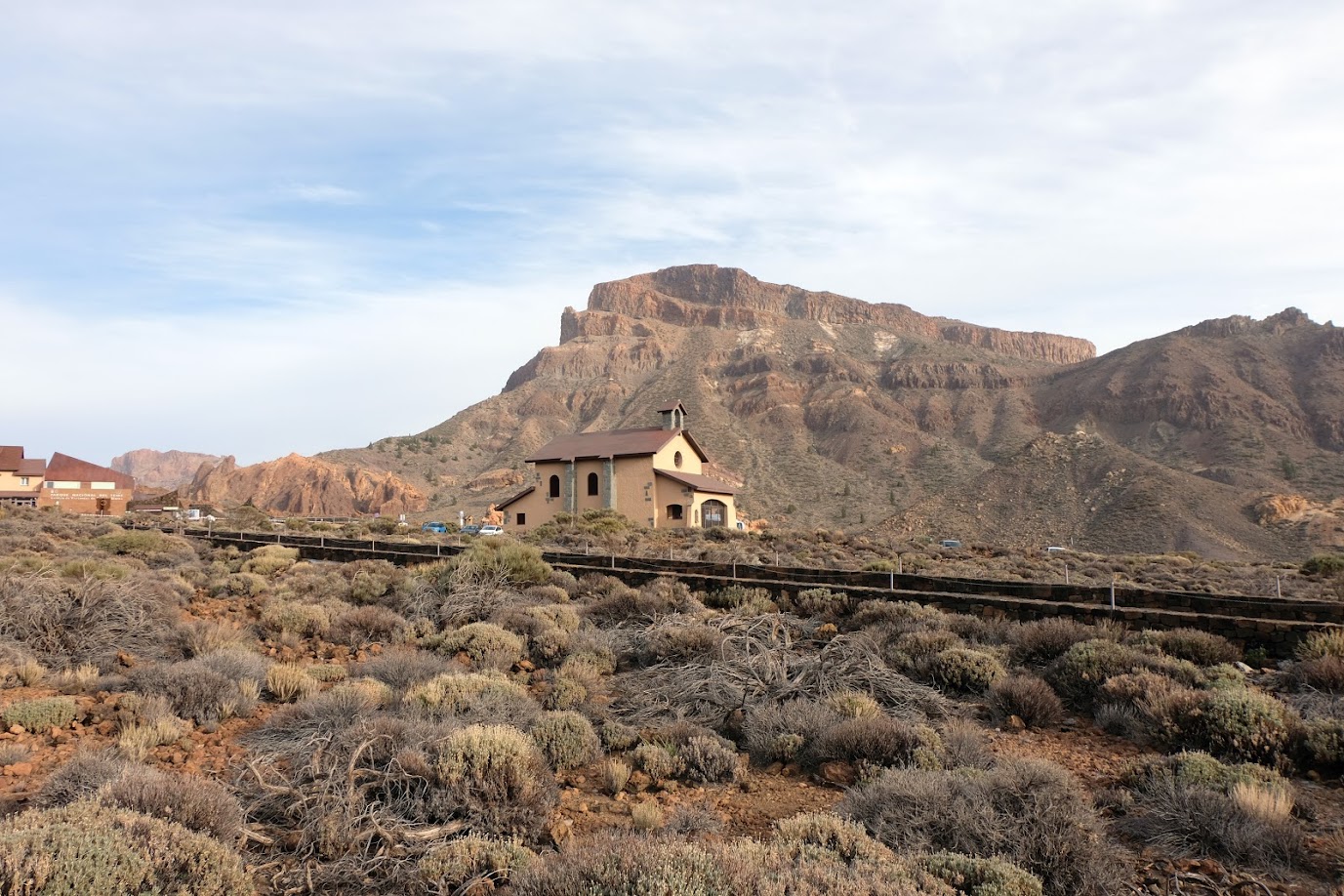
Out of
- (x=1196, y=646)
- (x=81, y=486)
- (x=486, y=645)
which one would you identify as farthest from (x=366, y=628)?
(x=81, y=486)

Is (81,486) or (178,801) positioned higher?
(81,486)

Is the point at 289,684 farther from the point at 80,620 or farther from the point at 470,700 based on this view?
→ the point at 80,620

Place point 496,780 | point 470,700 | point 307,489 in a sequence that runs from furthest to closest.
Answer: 1. point 307,489
2. point 470,700
3. point 496,780

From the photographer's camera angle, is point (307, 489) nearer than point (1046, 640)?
No

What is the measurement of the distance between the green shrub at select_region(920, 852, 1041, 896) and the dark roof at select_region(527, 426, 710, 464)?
114 feet

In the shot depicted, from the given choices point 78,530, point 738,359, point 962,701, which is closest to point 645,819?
point 962,701

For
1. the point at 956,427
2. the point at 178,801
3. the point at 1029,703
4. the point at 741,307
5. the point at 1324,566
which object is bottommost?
the point at 1324,566

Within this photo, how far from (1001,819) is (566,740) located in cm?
369

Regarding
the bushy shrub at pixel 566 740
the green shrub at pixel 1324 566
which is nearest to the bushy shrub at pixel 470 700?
the bushy shrub at pixel 566 740

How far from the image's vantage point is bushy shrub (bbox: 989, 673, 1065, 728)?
25.7 ft

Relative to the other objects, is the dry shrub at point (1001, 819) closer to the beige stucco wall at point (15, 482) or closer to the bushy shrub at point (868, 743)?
the bushy shrub at point (868, 743)

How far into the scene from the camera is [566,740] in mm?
6809

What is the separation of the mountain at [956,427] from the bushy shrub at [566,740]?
43.2 meters

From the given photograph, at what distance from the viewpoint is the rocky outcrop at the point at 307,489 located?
78812 mm
